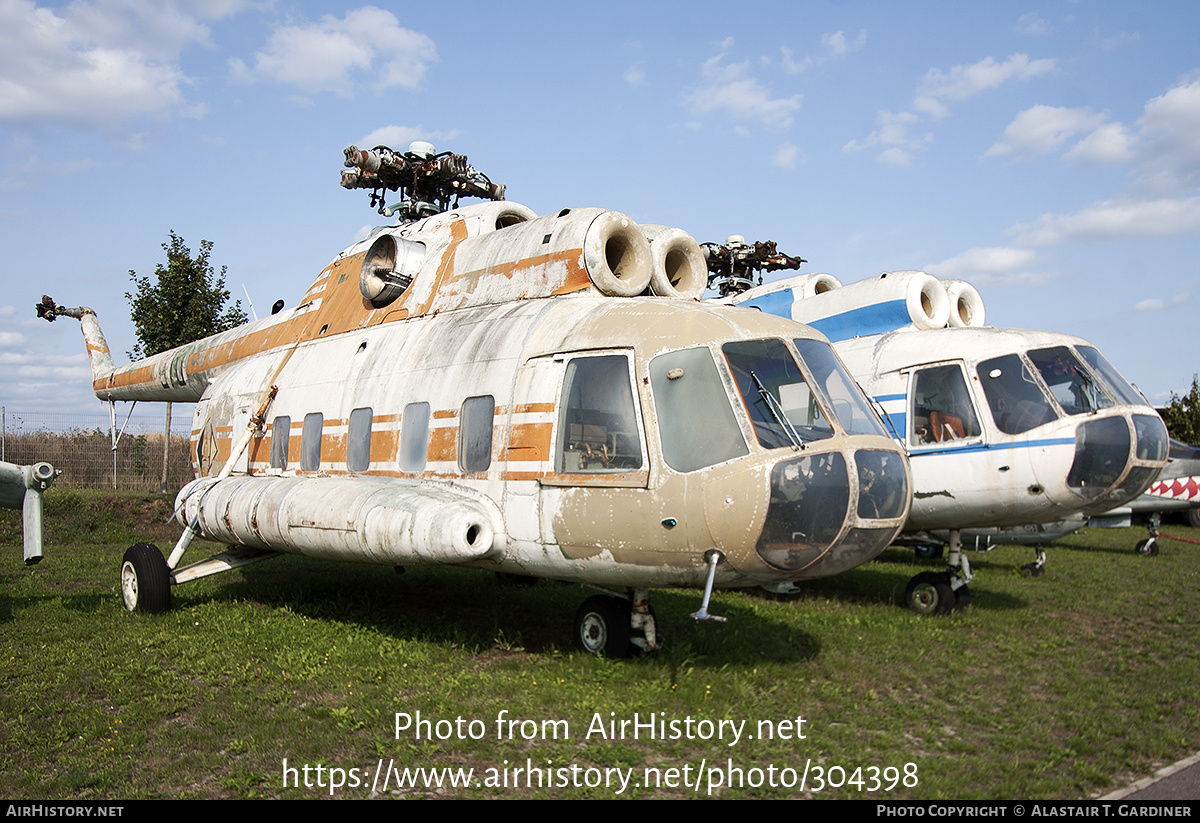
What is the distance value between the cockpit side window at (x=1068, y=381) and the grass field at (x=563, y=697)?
245 cm

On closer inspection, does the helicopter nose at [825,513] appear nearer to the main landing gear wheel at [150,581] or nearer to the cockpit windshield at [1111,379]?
the cockpit windshield at [1111,379]

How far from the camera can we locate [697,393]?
5.75m

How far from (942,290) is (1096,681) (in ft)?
16.9

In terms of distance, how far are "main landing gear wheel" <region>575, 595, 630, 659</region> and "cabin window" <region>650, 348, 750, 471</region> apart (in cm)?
170

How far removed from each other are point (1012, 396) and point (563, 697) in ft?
19.7

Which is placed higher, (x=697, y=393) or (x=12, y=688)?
(x=697, y=393)

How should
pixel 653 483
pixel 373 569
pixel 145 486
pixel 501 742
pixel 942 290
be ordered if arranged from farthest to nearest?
pixel 145 486
pixel 373 569
pixel 942 290
pixel 653 483
pixel 501 742

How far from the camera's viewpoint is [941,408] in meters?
9.27

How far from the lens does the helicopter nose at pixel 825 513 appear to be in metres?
5.33

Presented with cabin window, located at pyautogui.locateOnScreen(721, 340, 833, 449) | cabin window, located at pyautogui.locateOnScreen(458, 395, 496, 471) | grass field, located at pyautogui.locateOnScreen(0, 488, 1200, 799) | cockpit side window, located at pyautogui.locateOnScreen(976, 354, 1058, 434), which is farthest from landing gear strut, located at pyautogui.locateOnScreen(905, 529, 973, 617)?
cabin window, located at pyautogui.locateOnScreen(458, 395, 496, 471)

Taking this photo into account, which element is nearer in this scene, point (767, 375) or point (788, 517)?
point (788, 517)

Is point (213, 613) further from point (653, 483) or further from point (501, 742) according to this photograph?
point (653, 483)

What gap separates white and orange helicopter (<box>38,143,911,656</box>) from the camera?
5500 millimetres

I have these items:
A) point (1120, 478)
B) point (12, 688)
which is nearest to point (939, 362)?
point (1120, 478)
